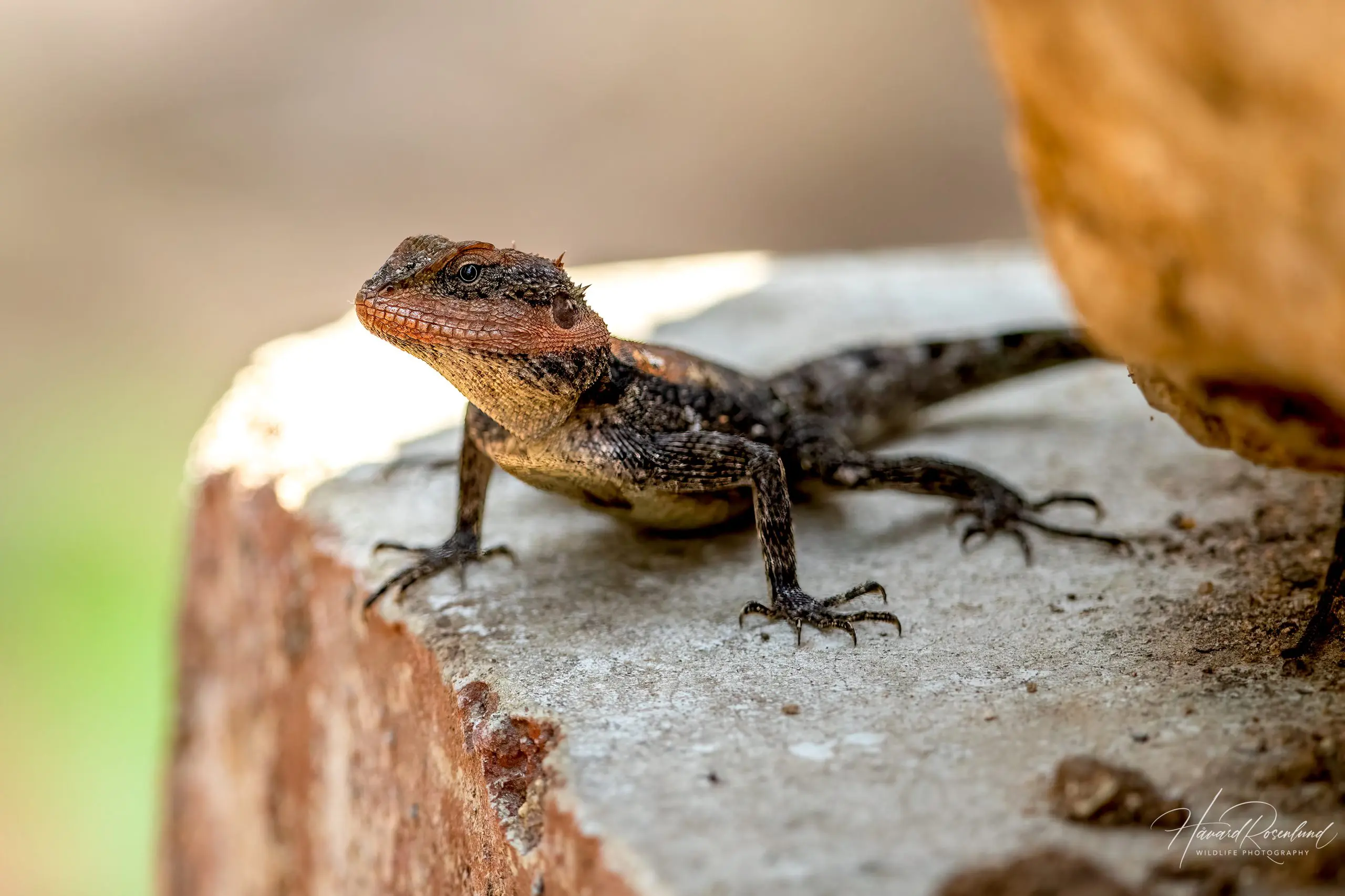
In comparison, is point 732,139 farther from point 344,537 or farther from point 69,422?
point 344,537

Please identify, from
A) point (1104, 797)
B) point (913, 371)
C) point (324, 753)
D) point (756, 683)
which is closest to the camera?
point (1104, 797)

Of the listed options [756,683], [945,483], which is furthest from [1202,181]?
[945,483]

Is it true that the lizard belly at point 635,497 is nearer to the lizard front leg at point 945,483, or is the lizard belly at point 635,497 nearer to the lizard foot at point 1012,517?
the lizard front leg at point 945,483

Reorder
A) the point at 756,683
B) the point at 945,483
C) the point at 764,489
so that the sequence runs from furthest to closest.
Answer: the point at 945,483
the point at 764,489
the point at 756,683

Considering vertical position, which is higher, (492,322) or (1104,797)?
(492,322)

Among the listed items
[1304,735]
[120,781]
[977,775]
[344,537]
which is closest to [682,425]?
[344,537]

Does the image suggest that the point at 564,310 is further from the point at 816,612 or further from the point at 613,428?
the point at 816,612

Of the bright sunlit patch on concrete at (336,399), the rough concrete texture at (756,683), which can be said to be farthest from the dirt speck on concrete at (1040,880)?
the bright sunlit patch on concrete at (336,399)

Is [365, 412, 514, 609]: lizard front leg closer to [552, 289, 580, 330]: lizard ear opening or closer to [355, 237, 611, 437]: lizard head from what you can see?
[355, 237, 611, 437]: lizard head
